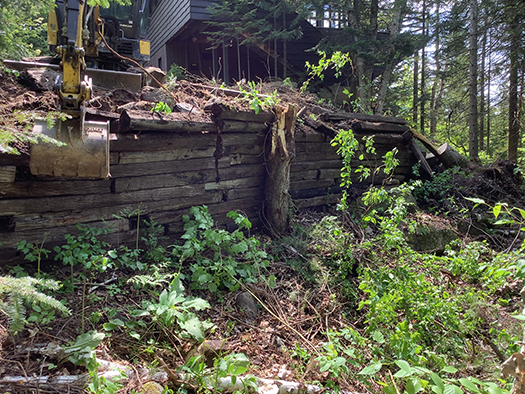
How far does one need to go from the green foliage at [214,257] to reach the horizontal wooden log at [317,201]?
1725mm

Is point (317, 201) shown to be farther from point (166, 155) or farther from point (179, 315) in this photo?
point (179, 315)

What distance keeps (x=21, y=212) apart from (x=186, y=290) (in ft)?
5.87

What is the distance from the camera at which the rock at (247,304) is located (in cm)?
357

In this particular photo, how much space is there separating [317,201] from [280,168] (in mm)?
1349

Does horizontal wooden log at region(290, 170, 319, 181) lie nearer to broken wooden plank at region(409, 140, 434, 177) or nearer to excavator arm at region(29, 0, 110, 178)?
broken wooden plank at region(409, 140, 434, 177)

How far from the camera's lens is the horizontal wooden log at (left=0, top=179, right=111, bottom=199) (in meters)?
3.33

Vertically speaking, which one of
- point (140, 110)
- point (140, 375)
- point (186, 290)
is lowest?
point (140, 375)

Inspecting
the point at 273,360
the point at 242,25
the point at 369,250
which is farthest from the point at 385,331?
the point at 242,25

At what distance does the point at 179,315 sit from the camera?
274cm

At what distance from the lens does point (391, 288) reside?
3543 mm

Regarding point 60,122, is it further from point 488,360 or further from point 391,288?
point 488,360

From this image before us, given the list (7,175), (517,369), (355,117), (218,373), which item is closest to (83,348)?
→ (218,373)

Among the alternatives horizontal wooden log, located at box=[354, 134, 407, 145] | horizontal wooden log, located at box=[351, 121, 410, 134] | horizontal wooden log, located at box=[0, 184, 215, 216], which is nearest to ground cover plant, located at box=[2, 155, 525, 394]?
horizontal wooden log, located at box=[0, 184, 215, 216]

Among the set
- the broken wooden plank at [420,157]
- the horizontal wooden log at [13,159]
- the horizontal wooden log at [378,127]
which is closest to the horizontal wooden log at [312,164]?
the horizontal wooden log at [378,127]
